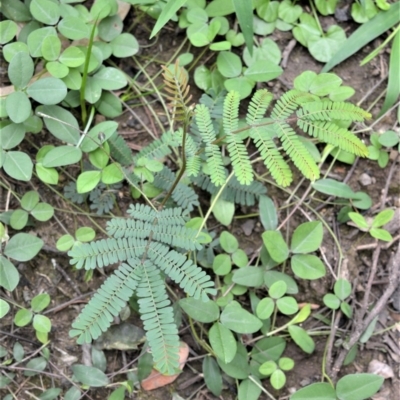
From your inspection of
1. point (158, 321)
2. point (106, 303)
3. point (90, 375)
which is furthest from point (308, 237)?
point (90, 375)

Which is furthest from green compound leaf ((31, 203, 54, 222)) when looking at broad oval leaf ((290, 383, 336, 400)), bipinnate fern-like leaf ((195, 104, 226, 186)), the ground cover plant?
broad oval leaf ((290, 383, 336, 400))

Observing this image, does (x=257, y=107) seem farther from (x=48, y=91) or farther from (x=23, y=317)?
(x=23, y=317)

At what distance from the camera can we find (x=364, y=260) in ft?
6.97

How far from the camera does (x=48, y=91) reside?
187cm

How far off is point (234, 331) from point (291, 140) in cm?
79

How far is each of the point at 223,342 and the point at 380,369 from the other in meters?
0.71

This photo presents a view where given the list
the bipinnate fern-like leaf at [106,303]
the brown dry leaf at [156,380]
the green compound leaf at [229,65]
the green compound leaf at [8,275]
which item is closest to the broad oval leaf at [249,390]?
the brown dry leaf at [156,380]

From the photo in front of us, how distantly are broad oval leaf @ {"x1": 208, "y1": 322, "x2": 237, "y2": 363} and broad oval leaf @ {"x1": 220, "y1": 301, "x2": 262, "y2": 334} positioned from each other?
0.09 feet

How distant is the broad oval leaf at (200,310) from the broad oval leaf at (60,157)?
0.71 metres

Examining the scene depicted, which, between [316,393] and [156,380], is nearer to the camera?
[316,393]

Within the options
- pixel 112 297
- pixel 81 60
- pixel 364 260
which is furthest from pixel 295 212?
pixel 81 60

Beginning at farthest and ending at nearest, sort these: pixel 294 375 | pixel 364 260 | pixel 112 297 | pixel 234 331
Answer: pixel 364 260
pixel 294 375
pixel 234 331
pixel 112 297

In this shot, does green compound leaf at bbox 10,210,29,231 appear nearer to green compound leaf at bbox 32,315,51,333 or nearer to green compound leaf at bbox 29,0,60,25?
green compound leaf at bbox 32,315,51,333

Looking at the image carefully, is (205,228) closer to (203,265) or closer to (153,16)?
(203,265)
